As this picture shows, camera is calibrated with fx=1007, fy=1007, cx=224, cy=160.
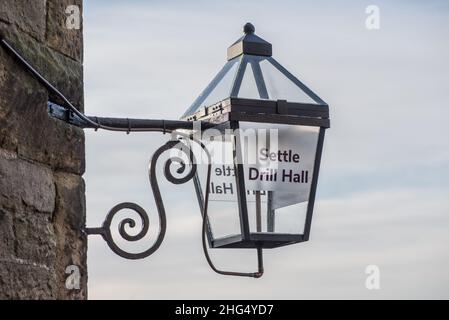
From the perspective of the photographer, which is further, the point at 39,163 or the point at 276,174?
the point at 276,174

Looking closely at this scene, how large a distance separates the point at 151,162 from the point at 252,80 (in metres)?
0.56

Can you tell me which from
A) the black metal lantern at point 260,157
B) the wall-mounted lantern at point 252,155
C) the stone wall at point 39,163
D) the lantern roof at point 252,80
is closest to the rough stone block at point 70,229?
the stone wall at point 39,163

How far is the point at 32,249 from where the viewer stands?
2.78 metres

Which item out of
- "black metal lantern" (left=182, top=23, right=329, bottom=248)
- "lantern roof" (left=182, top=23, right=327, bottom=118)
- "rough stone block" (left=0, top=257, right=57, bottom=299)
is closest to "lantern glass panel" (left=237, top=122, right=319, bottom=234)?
"black metal lantern" (left=182, top=23, right=329, bottom=248)

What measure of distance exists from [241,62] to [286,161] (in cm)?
43

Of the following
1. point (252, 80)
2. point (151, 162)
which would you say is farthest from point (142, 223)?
point (252, 80)

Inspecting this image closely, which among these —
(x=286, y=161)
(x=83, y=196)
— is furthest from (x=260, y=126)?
(x=83, y=196)

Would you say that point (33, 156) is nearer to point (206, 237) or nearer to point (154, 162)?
point (154, 162)

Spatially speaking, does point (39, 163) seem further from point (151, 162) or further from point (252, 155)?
point (252, 155)

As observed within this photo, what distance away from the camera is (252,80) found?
3578 millimetres

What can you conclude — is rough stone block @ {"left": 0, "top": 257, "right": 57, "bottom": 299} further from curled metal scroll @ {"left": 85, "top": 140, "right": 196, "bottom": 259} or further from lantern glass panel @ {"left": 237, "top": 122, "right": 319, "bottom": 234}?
lantern glass panel @ {"left": 237, "top": 122, "right": 319, "bottom": 234}

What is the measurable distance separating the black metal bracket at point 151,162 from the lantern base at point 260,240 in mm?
42

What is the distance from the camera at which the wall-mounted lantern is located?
3402 mm

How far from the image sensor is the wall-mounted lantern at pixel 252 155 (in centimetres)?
340
